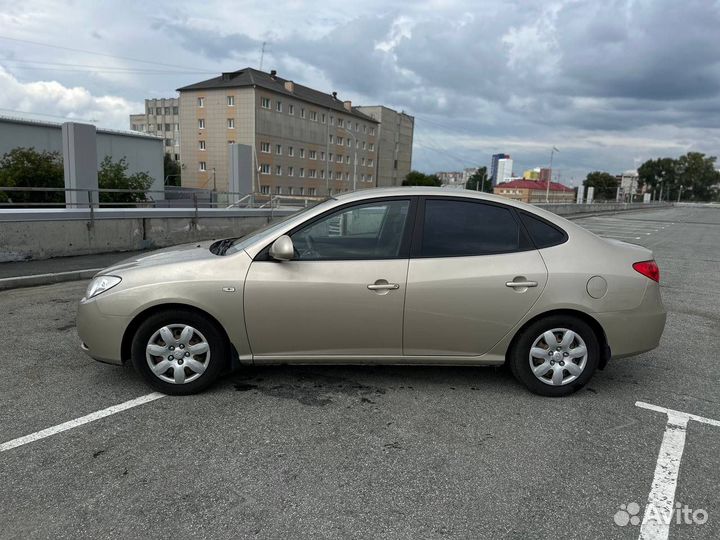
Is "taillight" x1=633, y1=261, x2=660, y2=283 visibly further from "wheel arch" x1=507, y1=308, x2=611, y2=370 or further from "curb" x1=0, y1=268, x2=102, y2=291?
"curb" x1=0, y1=268, x2=102, y2=291

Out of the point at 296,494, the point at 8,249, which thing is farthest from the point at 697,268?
the point at 8,249

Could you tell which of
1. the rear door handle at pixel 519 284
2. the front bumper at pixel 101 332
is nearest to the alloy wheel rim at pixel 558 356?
the rear door handle at pixel 519 284

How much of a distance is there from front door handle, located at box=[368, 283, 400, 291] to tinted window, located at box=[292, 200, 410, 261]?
0.72 feet

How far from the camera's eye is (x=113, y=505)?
2.66 meters

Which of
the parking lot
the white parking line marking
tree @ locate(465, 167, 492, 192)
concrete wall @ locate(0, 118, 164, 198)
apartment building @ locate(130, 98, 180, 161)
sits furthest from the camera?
apartment building @ locate(130, 98, 180, 161)

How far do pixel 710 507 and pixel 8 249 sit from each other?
1010 centimetres

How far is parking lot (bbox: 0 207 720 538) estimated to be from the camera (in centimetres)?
260

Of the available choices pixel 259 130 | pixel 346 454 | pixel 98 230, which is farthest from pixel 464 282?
pixel 259 130

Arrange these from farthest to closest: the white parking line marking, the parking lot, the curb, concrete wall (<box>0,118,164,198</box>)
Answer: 1. concrete wall (<box>0,118,164,198</box>)
2. the curb
3. the white parking line marking
4. the parking lot

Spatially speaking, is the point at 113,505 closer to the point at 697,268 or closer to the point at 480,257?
the point at 480,257

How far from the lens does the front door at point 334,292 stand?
12.5 feet

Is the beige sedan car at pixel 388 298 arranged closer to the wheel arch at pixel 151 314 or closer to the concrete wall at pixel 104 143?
the wheel arch at pixel 151 314

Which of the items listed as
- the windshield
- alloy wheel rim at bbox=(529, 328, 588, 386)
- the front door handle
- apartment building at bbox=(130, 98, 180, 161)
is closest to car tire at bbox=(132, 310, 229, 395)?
the windshield

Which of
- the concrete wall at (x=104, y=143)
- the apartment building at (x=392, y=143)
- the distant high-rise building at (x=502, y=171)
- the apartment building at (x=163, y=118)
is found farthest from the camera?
the distant high-rise building at (x=502, y=171)
